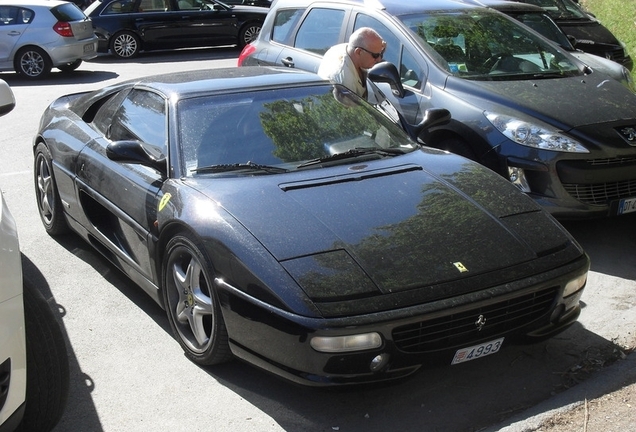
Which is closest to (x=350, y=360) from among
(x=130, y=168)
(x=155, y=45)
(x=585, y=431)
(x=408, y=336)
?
(x=408, y=336)

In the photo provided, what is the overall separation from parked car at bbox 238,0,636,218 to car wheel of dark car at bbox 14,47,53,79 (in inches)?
357

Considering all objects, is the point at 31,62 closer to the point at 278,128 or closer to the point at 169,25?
the point at 169,25

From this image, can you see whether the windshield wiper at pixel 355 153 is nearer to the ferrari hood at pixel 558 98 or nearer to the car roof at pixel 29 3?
the ferrari hood at pixel 558 98

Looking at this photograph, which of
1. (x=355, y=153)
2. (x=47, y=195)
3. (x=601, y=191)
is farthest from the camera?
(x=47, y=195)

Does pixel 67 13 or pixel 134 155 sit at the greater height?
pixel 134 155

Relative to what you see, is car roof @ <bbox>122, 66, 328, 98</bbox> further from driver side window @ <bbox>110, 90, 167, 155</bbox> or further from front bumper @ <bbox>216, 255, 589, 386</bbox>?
front bumper @ <bbox>216, 255, 589, 386</bbox>

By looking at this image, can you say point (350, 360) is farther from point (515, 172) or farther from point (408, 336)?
point (515, 172)

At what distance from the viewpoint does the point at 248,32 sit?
1969 centimetres

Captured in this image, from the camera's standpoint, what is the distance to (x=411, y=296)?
12.7ft

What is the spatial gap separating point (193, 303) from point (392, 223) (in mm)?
1110

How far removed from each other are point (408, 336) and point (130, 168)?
7.42ft

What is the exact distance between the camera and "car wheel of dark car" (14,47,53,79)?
16.3 m

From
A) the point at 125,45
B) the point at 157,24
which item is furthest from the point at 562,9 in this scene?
the point at 125,45

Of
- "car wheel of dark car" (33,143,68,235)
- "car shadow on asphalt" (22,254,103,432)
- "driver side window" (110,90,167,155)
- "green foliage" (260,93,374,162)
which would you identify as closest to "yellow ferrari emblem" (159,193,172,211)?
"driver side window" (110,90,167,155)
